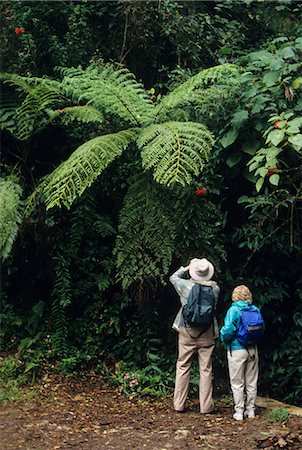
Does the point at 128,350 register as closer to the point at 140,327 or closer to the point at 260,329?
the point at 140,327

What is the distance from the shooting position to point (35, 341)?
21.0 feet

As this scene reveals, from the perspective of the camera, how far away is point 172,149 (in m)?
5.18

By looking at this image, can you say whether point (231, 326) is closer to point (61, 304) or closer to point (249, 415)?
point (249, 415)

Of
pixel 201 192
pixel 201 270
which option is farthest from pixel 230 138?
pixel 201 270

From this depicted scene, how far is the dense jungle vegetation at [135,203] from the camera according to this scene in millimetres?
5594

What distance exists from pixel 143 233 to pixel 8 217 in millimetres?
1336

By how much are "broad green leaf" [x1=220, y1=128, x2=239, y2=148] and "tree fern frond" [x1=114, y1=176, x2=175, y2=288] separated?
0.79m

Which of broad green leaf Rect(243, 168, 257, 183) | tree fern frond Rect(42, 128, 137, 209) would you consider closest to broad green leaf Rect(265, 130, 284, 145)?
broad green leaf Rect(243, 168, 257, 183)

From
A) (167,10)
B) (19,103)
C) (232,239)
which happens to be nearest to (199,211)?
(232,239)

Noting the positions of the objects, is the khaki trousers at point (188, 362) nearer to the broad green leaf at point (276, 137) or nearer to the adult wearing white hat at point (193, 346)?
the adult wearing white hat at point (193, 346)

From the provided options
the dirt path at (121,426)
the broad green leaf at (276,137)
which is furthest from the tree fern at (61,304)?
the broad green leaf at (276,137)

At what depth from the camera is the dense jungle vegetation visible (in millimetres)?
5594

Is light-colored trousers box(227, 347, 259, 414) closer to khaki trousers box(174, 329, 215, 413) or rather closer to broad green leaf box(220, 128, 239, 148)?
khaki trousers box(174, 329, 215, 413)

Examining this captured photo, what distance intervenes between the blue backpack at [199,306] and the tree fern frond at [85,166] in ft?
4.57
